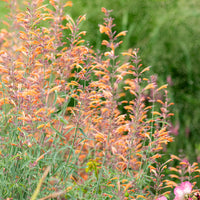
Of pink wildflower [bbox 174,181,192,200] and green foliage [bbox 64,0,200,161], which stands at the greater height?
green foliage [bbox 64,0,200,161]

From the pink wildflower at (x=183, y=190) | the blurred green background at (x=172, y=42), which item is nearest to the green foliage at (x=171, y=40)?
the blurred green background at (x=172, y=42)

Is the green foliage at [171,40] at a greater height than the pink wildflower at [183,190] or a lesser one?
greater

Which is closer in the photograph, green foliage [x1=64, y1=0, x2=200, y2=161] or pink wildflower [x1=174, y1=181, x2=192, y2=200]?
pink wildflower [x1=174, y1=181, x2=192, y2=200]

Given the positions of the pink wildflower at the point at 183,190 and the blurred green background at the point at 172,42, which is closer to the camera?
the pink wildflower at the point at 183,190

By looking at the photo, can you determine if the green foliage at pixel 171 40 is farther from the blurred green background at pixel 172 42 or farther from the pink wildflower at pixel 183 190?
the pink wildflower at pixel 183 190

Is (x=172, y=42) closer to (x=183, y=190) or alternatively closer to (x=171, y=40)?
(x=171, y=40)

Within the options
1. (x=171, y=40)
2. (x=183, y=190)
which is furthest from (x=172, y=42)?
(x=183, y=190)

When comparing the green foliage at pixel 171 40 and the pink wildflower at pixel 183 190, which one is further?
the green foliage at pixel 171 40

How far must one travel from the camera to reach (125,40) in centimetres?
523

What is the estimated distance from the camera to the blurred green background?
190 inches

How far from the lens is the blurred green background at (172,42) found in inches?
190

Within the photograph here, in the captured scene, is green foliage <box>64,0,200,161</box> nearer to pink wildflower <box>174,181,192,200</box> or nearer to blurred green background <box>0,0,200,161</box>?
blurred green background <box>0,0,200,161</box>

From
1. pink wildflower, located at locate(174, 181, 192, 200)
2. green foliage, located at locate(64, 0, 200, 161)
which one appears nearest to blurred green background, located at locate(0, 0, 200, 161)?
green foliage, located at locate(64, 0, 200, 161)

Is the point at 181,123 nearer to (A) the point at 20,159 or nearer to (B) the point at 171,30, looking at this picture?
(B) the point at 171,30
